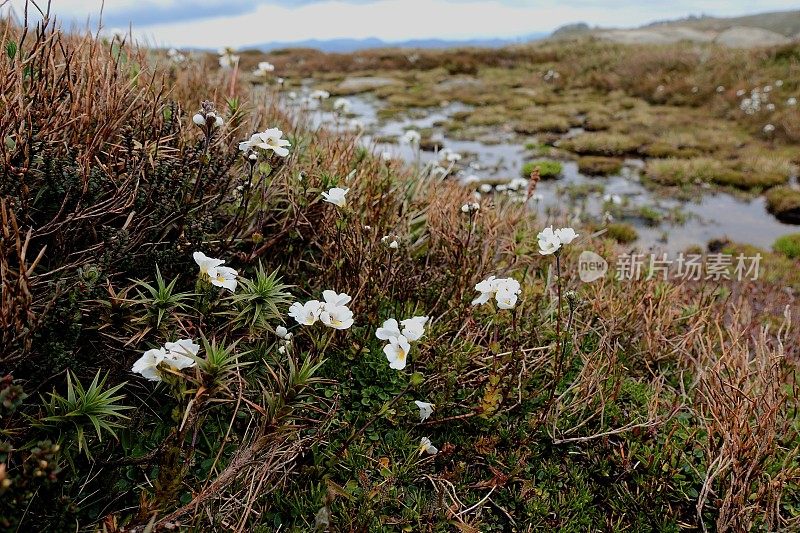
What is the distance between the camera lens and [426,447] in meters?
2.57

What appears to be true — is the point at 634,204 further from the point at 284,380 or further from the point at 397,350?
the point at 284,380

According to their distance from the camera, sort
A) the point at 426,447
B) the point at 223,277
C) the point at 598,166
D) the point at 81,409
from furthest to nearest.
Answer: the point at 598,166 → the point at 426,447 → the point at 223,277 → the point at 81,409

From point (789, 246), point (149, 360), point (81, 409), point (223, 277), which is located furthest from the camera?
point (789, 246)

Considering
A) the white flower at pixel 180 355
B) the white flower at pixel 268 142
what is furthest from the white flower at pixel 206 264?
the white flower at pixel 268 142

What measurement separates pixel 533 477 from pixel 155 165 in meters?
2.49

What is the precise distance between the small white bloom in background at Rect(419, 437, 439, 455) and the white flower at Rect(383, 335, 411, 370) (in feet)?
1.49

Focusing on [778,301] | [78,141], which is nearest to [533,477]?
[78,141]

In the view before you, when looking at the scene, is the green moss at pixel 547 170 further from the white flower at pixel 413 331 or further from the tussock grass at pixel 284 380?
the white flower at pixel 413 331

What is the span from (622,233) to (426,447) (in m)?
6.95

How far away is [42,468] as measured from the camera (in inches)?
63.8

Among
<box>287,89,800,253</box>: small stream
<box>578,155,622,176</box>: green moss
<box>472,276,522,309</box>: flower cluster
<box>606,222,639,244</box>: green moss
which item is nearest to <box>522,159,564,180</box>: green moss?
<box>287,89,800,253</box>: small stream

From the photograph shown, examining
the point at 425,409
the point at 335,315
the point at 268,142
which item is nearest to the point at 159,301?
the point at 335,315

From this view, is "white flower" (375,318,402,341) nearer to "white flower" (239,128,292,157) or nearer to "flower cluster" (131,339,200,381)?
"flower cluster" (131,339,200,381)

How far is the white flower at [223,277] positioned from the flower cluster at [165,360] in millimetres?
314
